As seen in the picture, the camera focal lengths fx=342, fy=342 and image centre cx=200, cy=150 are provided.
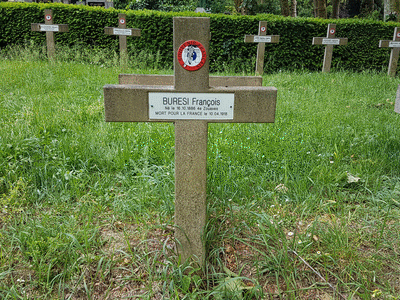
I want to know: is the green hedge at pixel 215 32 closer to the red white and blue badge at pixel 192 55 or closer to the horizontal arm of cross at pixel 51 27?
the horizontal arm of cross at pixel 51 27

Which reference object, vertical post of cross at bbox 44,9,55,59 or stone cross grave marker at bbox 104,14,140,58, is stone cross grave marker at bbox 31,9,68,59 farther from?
stone cross grave marker at bbox 104,14,140,58

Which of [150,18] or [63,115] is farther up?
[150,18]

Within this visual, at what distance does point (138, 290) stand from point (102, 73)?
6.14 metres

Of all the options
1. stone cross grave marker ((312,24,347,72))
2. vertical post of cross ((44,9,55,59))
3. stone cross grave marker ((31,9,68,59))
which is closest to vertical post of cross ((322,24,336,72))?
stone cross grave marker ((312,24,347,72))

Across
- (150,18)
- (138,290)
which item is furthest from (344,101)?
(150,18)

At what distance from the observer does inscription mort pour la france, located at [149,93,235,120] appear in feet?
6.33

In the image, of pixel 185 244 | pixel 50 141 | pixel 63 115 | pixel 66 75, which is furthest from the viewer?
pixel 66 75

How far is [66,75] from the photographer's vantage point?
705 centimetres

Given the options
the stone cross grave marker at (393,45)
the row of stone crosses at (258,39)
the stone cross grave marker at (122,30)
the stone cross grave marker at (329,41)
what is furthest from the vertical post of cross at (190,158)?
the stone cross grave marker at (393,45)

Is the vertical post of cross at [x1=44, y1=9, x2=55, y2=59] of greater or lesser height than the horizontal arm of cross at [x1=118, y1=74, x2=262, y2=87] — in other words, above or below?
above

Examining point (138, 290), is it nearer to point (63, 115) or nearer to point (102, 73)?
point (63, 115)

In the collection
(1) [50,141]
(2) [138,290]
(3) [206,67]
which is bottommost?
(2) [138,290]

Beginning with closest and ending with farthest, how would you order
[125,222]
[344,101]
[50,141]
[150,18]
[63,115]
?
1. [125,222]
2. [50,141]
3. [63,115]
4. [344,101]
5. [150,18]

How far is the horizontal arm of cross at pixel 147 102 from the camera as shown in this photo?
1.93 metres
